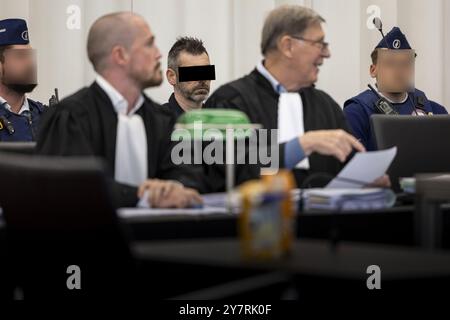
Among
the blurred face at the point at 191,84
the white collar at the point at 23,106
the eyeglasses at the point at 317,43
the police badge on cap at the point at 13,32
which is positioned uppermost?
the police badge on cap at the point at 13,32

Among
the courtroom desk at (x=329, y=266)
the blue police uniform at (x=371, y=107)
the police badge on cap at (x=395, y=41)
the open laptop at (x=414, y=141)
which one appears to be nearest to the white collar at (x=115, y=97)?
the open laptop at (x=414, y=141)

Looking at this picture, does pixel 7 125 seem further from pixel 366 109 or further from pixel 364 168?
pixel 364 168

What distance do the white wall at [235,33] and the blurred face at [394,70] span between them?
539mm

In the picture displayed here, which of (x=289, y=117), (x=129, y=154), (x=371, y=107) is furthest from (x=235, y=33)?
(x=129, y=154)

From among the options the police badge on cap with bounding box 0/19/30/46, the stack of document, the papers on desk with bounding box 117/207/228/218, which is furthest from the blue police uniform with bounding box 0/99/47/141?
the stack of document

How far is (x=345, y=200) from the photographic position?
2119 millimetres

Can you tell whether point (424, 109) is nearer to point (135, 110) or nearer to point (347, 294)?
point (135, 110)

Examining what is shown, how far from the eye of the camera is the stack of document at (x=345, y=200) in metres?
2.11

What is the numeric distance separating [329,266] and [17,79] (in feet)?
10.1

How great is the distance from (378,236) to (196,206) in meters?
0.45

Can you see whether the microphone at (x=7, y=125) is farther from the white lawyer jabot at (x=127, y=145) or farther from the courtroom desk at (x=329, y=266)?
the courtroom desk at (x=329, y=266)

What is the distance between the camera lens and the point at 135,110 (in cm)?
278

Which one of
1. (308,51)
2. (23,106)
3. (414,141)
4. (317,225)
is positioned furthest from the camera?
(23,106)
